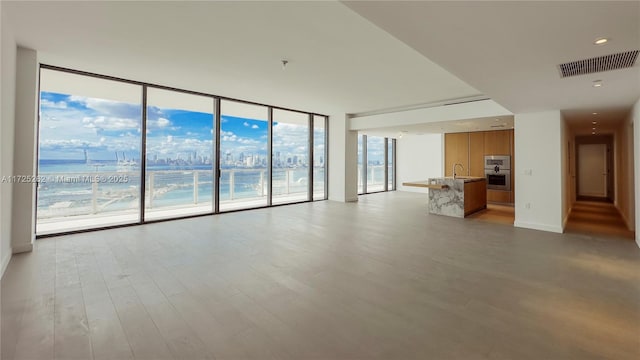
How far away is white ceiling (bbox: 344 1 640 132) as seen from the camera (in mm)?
1792

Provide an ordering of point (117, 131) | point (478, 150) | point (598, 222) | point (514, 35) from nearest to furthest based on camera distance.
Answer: point (514, 35) < point (117, 131) < point (598, 222) < point (478, 150)

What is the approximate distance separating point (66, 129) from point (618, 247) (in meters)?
9.65

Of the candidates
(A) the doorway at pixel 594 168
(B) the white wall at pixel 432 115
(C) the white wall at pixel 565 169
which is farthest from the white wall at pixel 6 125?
(A) the doorway at pixel 594 168

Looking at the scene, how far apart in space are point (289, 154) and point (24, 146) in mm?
5869

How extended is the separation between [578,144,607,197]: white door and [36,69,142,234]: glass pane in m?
14.3

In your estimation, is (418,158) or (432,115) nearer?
(432,115)

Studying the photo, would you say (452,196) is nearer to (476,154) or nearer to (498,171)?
(498,171)

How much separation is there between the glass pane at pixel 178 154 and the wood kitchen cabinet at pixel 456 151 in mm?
7769

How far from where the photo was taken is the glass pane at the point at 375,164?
12.1m

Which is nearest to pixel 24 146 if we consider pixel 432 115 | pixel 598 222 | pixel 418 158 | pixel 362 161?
pixel 432 115

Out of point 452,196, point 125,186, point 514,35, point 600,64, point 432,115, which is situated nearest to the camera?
point 514,35

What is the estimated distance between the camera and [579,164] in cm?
1066

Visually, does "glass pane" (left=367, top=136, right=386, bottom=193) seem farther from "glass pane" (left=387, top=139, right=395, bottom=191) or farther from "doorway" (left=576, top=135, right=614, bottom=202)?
"doorway" (left=576, top=135, right=614, bottom=202)

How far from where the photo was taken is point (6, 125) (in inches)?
135
